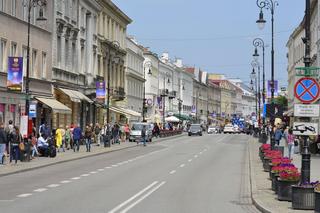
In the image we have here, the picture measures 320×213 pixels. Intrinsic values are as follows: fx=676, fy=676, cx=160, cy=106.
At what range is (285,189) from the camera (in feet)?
53.6

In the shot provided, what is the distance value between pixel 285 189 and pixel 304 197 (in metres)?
1.90

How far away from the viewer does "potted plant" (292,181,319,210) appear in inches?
565

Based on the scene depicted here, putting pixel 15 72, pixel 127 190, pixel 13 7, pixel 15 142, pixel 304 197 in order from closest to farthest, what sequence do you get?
pixel 304 197
pixel 127 190
pixel 15 142
pixel 15 72
pixel 13 7

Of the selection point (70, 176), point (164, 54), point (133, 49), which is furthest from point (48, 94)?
point (164, 54)

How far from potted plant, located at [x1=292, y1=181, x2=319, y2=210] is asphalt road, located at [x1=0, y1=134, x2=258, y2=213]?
49.0 inches

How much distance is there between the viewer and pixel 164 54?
6102 inches

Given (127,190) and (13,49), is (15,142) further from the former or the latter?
(13,49)

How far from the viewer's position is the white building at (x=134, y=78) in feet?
301

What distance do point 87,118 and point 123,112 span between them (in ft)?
36.9

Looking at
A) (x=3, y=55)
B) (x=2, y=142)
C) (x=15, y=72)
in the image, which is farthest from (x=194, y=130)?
(x=2, y=142)

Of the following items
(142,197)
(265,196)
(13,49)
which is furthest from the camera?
(13,49)

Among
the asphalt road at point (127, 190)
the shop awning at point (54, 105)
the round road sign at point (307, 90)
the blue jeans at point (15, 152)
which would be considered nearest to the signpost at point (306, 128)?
the round road sign at point (307, 90)

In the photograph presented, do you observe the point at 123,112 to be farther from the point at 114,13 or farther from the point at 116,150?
the point at 116,150

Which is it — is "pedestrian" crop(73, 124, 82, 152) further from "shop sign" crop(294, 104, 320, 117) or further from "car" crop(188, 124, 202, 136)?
"car" crop(188, 124, 202, 136)
